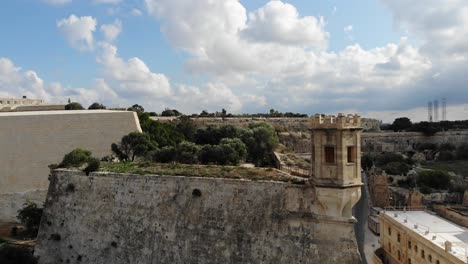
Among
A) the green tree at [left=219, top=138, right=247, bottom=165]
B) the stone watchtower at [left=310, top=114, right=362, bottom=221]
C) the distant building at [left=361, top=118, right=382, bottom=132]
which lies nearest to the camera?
the stone watchtower at [left=310, top=114, right=362, bottom=221]

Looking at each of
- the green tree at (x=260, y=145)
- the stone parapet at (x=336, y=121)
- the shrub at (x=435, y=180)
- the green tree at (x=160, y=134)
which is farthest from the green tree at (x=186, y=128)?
the stone parapet at (x=336, y=121)

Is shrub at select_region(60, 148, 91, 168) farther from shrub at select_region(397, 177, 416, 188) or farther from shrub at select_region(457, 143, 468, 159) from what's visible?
shrub at select_region(457, 143, 468, 159)

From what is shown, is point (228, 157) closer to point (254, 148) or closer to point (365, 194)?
point (254, 148)

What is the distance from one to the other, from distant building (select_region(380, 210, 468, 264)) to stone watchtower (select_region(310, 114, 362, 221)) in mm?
7365

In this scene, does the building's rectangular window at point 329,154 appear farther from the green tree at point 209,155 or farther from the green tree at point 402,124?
the green tree at point 402,124

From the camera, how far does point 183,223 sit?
14.5m

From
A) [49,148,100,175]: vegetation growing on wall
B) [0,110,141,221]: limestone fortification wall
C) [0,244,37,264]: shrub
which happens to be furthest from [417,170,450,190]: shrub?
[0,244,37,264]: shrub

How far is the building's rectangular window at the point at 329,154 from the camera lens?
39.9 feet

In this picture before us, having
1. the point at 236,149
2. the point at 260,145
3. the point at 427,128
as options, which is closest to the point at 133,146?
the point at 236,149

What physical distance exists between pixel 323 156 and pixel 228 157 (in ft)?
45.3

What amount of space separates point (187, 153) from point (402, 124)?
184 ft

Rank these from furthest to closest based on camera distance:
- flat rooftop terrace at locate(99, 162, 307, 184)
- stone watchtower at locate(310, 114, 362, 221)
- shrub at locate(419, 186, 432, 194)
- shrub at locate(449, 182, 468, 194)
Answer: shrub at locate(419, 186, 432, 194) < shrub at locate(449, 182, 468, 194) < flat rooftop terrace at locate(99, 162, 307, 184) < stone watchtower at locate(310, 114, 362, 221)

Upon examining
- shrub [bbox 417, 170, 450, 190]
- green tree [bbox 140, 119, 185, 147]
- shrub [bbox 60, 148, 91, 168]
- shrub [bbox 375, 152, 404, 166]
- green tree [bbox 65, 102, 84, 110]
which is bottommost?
shrub [bbox 417, 170, 450, 190]

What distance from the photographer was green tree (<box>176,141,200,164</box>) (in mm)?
25458
